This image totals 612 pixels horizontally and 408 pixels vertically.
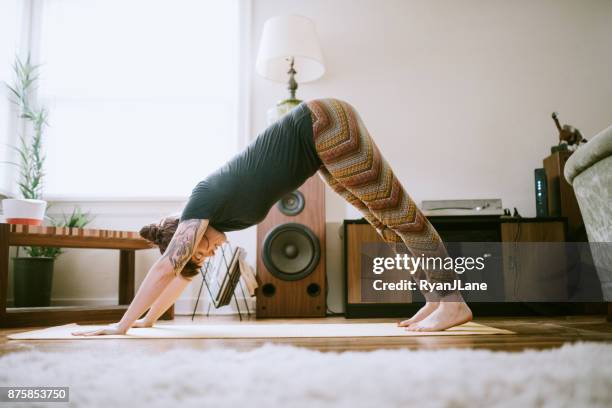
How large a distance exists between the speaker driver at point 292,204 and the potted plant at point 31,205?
1.31 metres

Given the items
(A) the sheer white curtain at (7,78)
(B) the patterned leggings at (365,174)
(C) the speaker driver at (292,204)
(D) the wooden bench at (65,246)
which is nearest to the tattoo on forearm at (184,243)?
(B) the patterned leggings at (365,174)

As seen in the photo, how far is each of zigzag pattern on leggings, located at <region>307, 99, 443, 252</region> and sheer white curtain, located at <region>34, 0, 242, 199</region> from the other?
183 cm

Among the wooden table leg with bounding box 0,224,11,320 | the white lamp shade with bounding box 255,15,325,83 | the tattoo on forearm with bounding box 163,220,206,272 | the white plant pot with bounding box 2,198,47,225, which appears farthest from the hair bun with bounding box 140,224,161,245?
the white lamp shade with bounding box 255,15,325,83

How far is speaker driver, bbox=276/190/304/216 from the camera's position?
9.34 feet

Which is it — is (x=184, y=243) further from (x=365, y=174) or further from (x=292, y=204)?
(x=292, y=204)

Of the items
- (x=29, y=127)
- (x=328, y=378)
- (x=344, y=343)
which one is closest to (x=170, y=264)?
(x=344, y=343)

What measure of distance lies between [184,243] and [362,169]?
26.2 inches

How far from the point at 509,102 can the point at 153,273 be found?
9.20 ft

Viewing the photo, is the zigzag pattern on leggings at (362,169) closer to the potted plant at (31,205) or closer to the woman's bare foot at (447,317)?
the woman's bare foot at (447,317)

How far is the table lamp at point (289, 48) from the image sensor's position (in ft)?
9.50

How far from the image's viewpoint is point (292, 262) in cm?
279

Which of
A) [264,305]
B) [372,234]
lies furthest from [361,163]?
[264,305]

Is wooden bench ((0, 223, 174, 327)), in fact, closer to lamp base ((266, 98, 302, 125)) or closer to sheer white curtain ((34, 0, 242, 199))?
sheer white curtain ((34, 0, 242, 199))

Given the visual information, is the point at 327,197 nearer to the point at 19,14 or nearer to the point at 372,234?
the point at 372,234
